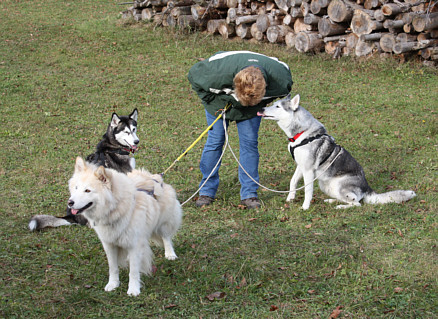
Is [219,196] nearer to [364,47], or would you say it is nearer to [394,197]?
[394,197]

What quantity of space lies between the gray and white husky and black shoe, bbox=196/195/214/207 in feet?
4.18

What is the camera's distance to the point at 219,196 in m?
6.37

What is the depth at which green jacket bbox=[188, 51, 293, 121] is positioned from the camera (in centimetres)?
538

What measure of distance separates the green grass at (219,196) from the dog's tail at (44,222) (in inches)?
3.4

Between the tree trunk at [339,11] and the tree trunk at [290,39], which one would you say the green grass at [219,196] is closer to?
the tree trunk at [290,39]

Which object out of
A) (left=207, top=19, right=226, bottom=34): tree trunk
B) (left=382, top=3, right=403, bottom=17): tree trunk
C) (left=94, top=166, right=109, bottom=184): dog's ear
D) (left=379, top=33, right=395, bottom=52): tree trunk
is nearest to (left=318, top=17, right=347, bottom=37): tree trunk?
(left=379, top=33, right=395, bottom=52): tree trunk

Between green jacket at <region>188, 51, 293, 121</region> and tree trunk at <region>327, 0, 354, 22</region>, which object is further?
tree trunk at <region>327, 0, 354, 22</region>

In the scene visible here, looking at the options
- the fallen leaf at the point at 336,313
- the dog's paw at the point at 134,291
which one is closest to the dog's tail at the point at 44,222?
the dog's paw at the point at 134,291

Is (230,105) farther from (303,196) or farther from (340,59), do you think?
(340,59)

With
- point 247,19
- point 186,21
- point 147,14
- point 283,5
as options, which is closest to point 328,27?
point 283,5

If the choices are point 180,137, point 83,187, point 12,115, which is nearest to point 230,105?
point 83,187

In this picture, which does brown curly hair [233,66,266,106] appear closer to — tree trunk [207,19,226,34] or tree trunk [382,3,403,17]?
tree trunk [382,3,403,17]

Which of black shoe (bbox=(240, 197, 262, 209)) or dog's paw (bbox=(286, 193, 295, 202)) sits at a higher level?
black shoe (bbox=(240, 197, 262, 209))

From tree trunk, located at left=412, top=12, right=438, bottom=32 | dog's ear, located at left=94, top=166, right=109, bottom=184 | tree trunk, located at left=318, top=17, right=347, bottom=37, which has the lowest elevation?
tree trunk, located at left=318, top=17, right=347, bottom=37
